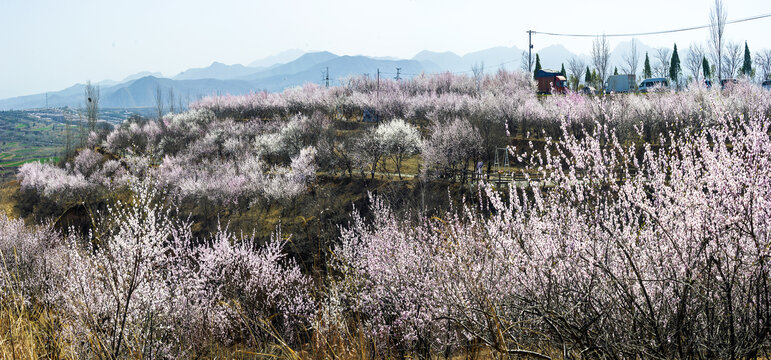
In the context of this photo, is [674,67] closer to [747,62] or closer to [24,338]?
[747,62]

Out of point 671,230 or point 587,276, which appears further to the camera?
point 587,276

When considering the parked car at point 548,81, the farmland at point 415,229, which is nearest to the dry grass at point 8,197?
the farmland at point 415,229

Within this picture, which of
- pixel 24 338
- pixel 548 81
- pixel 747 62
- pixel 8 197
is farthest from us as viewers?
pixel 548 81

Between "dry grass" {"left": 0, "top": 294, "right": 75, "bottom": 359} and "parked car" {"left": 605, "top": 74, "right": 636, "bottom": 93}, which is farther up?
"parked car" {"left": 605, "top": 74, "right": 636, "bottom": 93}

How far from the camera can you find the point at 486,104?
5138cm

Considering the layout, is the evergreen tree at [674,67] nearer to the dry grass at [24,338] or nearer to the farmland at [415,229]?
the farmland at [415,229]

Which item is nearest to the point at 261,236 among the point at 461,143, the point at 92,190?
the point at 461,143

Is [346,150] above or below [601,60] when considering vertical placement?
below

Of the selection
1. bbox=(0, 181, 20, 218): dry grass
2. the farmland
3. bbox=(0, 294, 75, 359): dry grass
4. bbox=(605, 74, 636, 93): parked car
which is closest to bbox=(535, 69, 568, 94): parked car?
the farmland

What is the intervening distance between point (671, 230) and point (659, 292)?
26.7 inches

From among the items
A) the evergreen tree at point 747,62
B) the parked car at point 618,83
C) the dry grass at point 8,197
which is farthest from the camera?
the parked car at point 618,83

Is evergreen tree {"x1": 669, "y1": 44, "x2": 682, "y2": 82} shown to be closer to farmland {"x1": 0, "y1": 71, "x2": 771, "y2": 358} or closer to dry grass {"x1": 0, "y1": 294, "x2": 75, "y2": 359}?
farmland {"x1": 0, "y1": 71, "x2": 771, "y2": 358}

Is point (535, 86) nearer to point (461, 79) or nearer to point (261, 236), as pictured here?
point (461, 79)

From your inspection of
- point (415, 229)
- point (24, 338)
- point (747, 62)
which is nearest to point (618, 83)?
point (747, 62)
